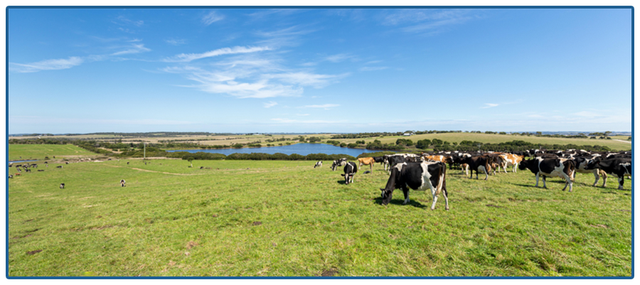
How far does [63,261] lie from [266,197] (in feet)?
22.3

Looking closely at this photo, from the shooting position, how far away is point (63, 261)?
538cm

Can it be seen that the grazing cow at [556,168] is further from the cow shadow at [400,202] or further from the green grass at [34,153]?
the green grass at [34,153]

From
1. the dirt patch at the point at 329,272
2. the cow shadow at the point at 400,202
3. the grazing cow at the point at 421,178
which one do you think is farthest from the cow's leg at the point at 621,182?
the dirt patch at the point at 329,272

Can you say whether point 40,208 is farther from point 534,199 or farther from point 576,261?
point 534,199

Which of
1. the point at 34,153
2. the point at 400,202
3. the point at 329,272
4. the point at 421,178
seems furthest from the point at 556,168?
the point at 34,153

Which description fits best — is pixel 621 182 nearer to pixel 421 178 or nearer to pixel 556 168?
pixel 556 168

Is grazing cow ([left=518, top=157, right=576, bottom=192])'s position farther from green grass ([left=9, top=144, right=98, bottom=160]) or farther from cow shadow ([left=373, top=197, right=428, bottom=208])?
green grass ([left=9, top=144, right=98, bottom=160])

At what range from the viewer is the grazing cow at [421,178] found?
8133 mm

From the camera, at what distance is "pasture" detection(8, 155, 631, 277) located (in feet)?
14.6

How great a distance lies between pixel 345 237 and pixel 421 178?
14.2 feet

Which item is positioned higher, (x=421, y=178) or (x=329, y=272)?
(x=421, y=178)

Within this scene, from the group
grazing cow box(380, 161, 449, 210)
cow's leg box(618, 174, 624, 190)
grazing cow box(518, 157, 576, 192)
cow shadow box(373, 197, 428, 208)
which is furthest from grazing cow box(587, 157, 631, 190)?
cow shadow box(373, 197, 428, 208)

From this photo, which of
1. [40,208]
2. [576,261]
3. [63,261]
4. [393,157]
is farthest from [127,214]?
[393,157]

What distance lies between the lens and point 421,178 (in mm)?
8344
